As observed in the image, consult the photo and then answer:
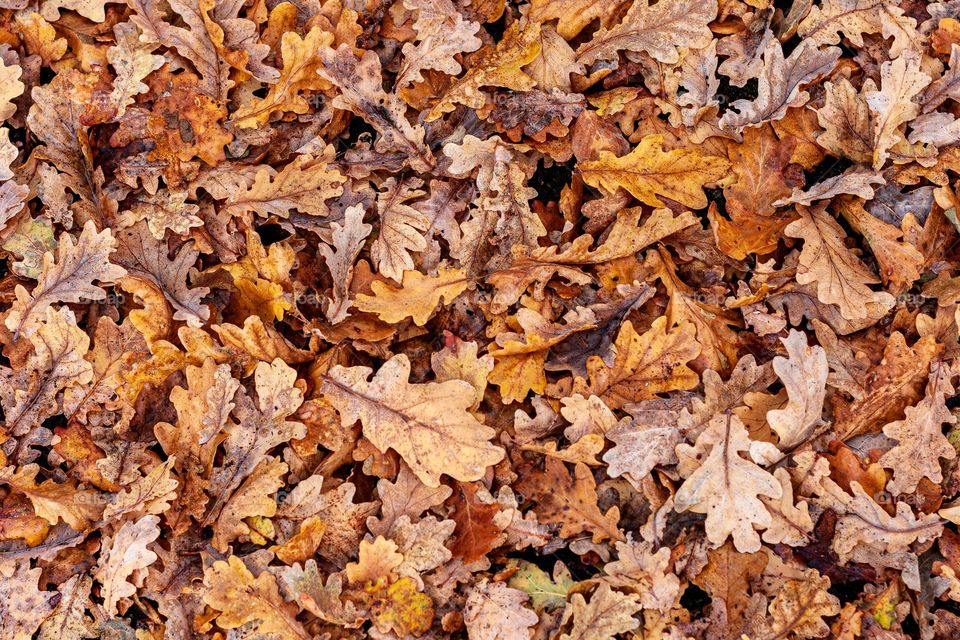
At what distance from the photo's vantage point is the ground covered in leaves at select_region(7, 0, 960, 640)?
2279mm

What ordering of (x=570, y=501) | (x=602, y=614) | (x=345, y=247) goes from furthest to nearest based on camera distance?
(x=345, y=247) < (x=570, y=501) < (x=602, y=614)

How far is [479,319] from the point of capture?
249 centimetres

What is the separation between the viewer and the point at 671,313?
8.08 ft

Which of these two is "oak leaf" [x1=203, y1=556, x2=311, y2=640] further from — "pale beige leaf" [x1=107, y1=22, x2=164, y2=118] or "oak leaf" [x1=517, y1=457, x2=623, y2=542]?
"pale beige leaf" [x1=107, y1=22, x2=164, y2=118]

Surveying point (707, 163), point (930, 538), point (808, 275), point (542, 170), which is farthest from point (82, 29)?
point (930, 538)

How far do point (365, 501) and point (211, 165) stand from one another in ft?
3.77

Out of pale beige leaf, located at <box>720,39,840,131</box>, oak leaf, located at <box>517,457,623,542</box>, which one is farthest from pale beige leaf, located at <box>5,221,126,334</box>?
pale beige leaf, located at <box>720,39,840,131</box>

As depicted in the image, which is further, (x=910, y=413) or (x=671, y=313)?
(x=671, y=313)

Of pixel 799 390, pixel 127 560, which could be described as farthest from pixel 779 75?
pixel 127 560

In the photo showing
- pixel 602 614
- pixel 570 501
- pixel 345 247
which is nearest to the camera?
pixel 602 614

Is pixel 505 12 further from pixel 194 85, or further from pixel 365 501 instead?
pixel 365 501

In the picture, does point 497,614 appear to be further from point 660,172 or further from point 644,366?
point 660,172

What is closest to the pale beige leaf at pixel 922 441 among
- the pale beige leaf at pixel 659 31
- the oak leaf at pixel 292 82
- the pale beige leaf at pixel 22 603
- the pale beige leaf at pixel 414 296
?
the pale beige leaf at pixel 659 31

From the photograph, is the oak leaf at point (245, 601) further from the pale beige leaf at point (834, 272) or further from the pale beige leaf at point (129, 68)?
the pale beige leaf at point (834, 272)
